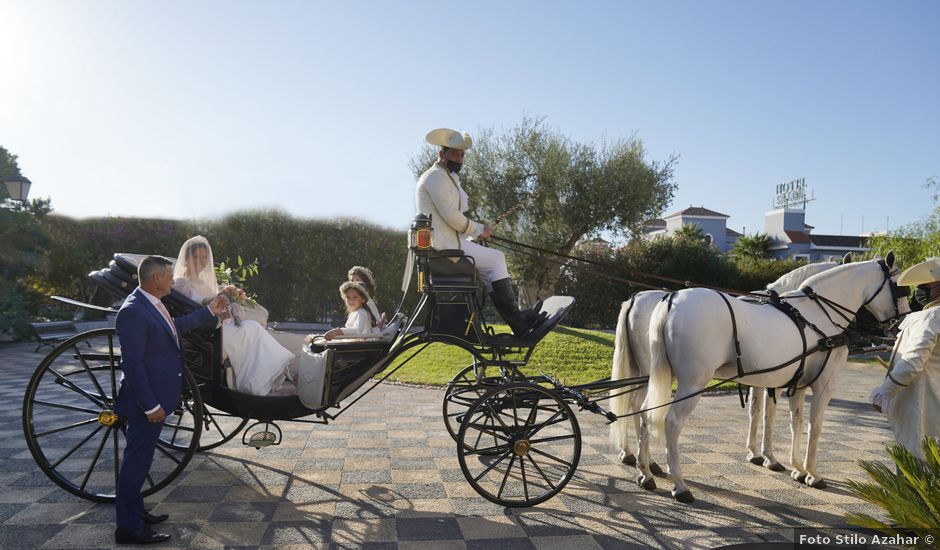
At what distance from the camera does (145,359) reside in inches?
129

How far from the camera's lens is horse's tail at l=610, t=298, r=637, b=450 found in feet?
16.4

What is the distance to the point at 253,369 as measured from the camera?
425 cm

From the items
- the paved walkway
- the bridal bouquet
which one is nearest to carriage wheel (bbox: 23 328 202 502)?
the paved walkway

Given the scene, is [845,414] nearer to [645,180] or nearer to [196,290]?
[196,290]

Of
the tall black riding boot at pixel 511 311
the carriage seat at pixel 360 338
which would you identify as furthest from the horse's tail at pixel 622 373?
the carriage seat at pixel 360 338

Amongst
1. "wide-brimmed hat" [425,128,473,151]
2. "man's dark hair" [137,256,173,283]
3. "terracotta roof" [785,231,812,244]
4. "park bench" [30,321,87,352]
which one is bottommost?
"park bench" [30,321,87,352]

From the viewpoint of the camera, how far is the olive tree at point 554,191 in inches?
611

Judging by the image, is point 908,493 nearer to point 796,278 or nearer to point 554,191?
point 796,278

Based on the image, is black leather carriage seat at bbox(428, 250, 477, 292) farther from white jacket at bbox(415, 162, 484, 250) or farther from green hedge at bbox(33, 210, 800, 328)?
green hedge at bbox(33, 210, 800, 328)

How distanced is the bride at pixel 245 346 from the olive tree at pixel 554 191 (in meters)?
11.7

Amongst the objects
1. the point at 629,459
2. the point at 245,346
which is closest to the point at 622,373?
the point at 629,459

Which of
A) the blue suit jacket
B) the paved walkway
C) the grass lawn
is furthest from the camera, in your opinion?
the grass lawn

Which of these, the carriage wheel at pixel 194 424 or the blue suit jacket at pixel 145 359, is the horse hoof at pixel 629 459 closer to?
the carriage wheel at pixel 194 424

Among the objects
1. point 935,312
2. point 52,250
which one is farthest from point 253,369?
point 52,250
